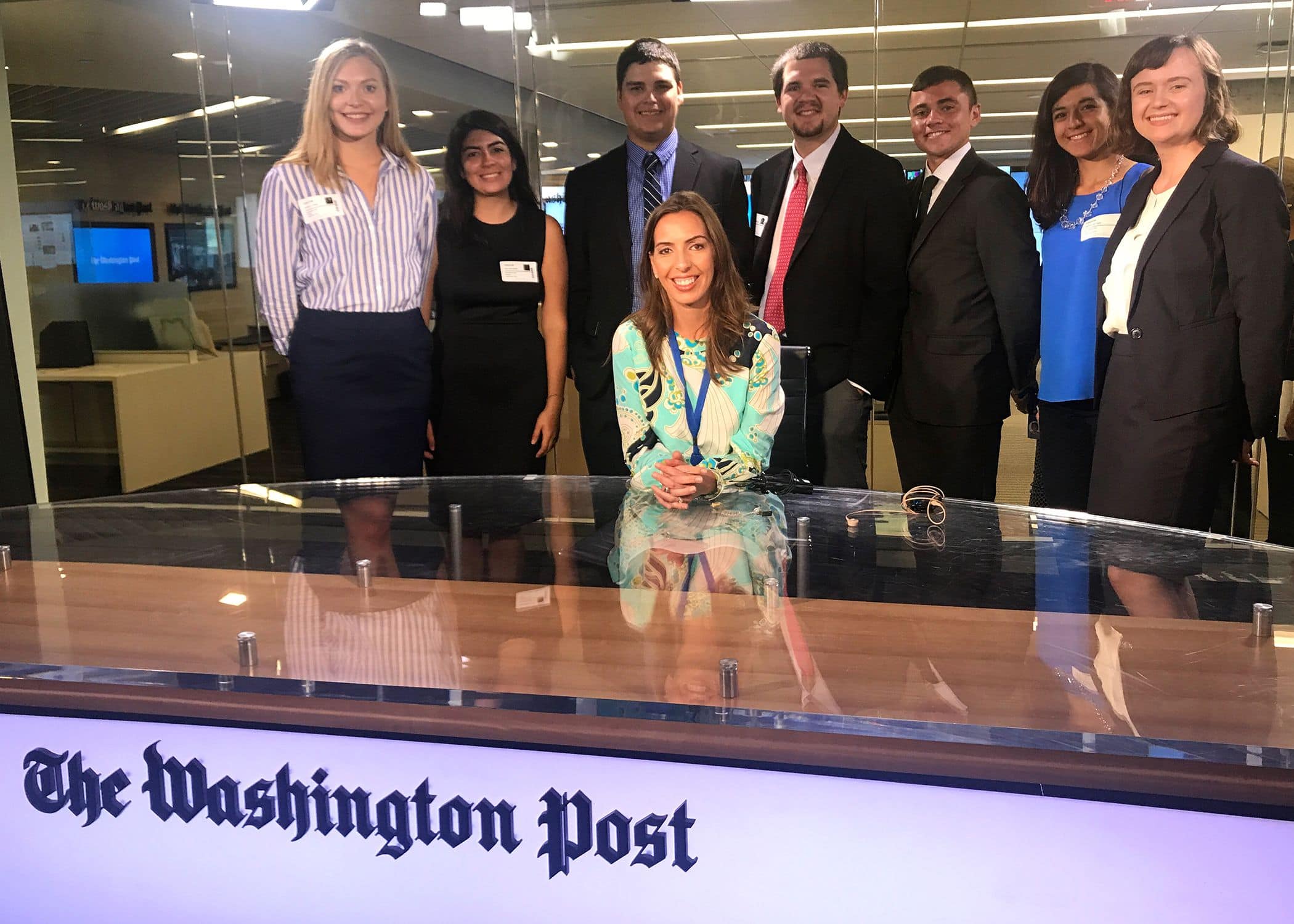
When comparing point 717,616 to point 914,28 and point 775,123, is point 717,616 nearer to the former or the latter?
point 775,123

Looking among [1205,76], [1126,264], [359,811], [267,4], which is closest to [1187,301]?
[1126,264]

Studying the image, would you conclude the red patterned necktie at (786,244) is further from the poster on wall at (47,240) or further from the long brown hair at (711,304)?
the poster on wall at (47,240)

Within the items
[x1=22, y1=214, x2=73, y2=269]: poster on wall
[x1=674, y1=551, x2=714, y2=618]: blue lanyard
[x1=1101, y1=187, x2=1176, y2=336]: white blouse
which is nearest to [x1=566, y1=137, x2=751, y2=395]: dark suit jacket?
[x1=1101, y1=187, x2=1176, y2=336]: white blouse

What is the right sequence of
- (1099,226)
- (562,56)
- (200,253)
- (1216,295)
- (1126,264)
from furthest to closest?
(200,253) → (562,56) → (1099,226) → (1126,264) → (1216,295)

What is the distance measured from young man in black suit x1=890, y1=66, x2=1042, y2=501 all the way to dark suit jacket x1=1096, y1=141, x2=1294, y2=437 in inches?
19.4

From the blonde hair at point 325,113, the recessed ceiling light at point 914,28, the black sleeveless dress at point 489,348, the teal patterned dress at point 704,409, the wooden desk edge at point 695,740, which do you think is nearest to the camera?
the wooden desk edge at point 695,740

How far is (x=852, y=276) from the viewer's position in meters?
3.46

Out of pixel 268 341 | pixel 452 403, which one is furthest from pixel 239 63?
pixel 452 403

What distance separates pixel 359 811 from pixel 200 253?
366cm

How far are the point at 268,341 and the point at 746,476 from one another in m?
2.77

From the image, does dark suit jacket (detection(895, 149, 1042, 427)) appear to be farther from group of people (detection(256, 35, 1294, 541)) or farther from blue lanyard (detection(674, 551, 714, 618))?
blue lanyard (detection(674, 551, 714, 618))

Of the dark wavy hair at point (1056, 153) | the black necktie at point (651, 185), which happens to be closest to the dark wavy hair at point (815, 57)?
the black necktie at point (651, 185)

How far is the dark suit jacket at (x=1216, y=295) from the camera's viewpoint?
2656mm

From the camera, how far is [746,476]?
2.53 meters
